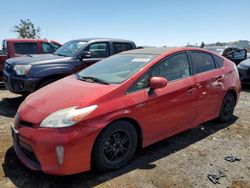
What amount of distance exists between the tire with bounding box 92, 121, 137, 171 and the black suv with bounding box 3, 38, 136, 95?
3293 millimetres

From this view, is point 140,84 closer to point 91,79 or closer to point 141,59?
point 141,59

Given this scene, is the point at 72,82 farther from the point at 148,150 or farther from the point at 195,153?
the point at 195,153

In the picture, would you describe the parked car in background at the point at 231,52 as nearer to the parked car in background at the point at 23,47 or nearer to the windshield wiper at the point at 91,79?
the parked car in background at the point at 23,47

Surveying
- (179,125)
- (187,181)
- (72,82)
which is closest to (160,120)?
(179,125)

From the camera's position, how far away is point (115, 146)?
348 centimetres

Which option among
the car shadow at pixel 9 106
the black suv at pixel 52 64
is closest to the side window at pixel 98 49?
the black suv at pixel 52 64

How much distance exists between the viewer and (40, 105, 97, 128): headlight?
304 cm

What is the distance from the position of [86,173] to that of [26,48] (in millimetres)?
7749

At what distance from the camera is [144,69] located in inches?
151

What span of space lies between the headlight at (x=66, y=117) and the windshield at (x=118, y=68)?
0.75 meters

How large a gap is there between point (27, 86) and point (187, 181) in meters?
4.16

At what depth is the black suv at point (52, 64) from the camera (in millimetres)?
6098

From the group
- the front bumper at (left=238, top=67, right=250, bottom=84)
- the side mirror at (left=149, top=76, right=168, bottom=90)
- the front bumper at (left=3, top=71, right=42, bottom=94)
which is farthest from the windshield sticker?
the front bumper at (left=238, top=67, right=250, bottom=84)

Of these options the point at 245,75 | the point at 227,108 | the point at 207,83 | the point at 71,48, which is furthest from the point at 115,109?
the point at 245,75
